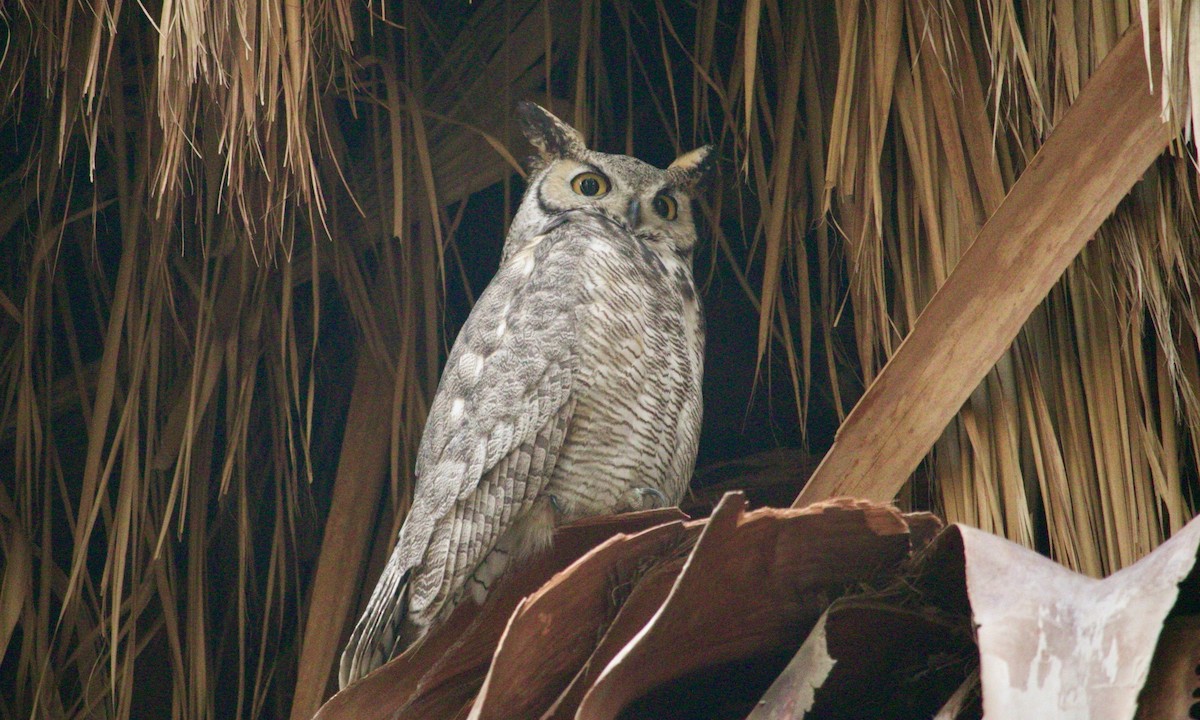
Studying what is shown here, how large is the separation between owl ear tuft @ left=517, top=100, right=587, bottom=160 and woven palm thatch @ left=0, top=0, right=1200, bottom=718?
80 mm

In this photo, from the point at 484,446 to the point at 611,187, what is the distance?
684 mm

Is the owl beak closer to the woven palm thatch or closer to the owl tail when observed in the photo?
the woven palm thatch

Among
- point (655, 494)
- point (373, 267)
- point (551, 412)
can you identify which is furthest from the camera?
point (373, 267)

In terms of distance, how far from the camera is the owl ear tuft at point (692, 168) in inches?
94.2

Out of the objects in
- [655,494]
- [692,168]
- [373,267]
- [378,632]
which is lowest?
[378,632]

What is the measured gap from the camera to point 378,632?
73.7 inches

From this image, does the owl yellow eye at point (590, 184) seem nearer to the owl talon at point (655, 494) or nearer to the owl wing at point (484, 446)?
the owl wing at point (484, 446)

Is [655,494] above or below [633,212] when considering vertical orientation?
below

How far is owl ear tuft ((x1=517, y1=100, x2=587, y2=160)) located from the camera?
241cm

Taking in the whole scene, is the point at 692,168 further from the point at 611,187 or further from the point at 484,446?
the point at 484,446

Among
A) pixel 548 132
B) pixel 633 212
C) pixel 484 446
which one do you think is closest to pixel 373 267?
pixel 548 132

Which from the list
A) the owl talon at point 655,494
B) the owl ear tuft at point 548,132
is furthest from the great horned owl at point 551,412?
the owl ear tuft at point 548,132

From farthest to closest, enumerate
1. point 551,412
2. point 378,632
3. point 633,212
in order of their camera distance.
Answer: point 633,212 → point 551,412 → point 378,632

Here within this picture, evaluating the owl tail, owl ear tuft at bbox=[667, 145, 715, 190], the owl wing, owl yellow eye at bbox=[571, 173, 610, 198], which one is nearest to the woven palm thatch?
owl ear tuft at bbox=[667, 145, 715, 190]
